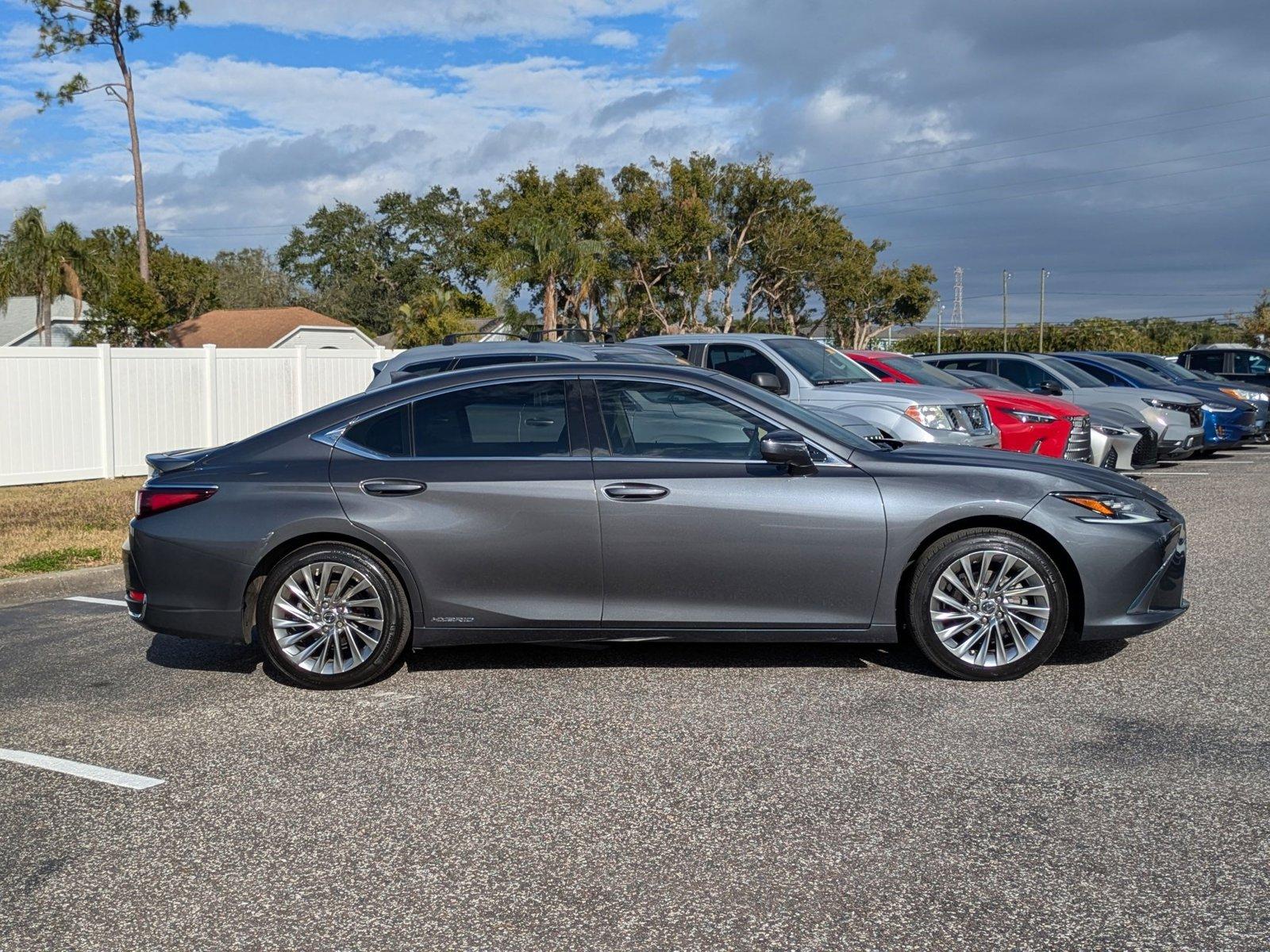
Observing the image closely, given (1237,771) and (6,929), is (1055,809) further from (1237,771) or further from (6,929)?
(6,929)

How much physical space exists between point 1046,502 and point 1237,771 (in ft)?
5.54

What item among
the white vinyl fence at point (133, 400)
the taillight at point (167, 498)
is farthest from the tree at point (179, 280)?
the taillight at point (167, 498)

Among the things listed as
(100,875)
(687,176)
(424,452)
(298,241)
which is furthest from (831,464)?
(298,241)

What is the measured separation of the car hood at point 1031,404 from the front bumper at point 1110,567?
779 cm

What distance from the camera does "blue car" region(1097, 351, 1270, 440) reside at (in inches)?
861

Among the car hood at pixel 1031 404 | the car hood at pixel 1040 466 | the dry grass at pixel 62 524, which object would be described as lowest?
the dry grass at pixel 62 524

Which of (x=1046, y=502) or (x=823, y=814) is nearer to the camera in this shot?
(x=823, y=814)

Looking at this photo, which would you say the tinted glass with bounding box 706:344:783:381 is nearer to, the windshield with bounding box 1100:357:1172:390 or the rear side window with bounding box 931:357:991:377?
the rear side window with bounding box 931:357:991:377

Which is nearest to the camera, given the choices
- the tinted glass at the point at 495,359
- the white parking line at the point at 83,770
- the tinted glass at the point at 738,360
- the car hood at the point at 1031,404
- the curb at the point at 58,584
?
the white parking line at the point at 83,770

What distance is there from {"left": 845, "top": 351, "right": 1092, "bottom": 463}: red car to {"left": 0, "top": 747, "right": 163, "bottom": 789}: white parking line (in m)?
9.66

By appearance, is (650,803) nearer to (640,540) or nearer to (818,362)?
(640,540)

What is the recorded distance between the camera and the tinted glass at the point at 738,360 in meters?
13.2

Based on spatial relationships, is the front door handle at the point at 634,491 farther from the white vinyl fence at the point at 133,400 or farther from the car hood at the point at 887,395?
the white vinyl fence at the point at 133,400

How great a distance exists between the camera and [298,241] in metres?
91.9
